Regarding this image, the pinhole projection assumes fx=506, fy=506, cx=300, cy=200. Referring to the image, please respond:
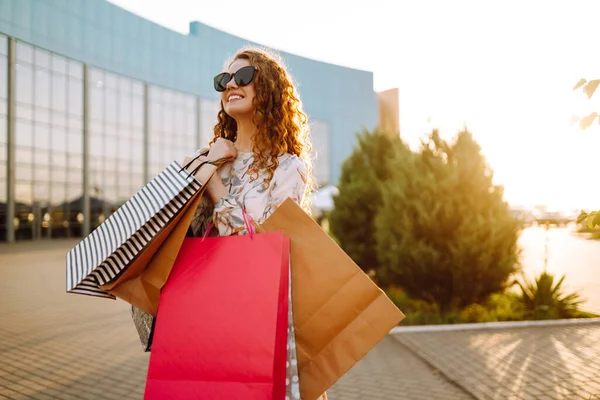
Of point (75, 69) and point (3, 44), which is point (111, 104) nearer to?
point (75, 69)

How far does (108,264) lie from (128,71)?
34.8m

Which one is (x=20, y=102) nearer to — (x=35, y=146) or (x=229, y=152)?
(x=35, y=146)

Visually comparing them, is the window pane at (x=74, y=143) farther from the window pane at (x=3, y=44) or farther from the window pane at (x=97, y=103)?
the window pane at (x=3, y=44)

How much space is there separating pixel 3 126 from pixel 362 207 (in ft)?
71.7

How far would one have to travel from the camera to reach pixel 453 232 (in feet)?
26.7

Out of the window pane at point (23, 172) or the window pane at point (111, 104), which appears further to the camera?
the window pane at point (111, 104)

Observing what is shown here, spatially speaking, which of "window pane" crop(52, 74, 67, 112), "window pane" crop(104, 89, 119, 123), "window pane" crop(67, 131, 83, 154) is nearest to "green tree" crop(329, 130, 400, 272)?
"window pane" crop(52, 74, 67, 112)

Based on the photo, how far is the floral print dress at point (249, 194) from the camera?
1.75 metres

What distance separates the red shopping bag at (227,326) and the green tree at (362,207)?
10062 mm

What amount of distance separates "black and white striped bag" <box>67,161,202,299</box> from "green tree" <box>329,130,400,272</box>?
10.1 m

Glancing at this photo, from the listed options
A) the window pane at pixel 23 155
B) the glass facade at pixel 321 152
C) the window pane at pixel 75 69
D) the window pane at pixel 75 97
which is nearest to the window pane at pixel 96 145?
the window pane at pixel 75 97

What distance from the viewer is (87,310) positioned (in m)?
8.76

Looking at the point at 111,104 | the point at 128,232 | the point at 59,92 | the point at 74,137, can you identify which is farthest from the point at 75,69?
the point at 128,232

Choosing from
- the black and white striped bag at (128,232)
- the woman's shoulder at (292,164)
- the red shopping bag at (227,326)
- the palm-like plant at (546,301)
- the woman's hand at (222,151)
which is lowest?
the palm-like plant at (546,301)
